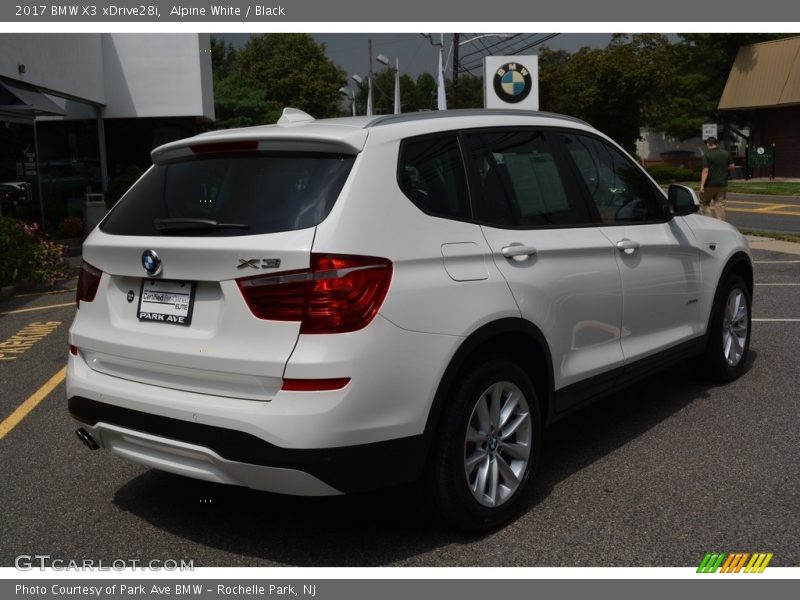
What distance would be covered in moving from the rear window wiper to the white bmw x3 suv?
0.01m

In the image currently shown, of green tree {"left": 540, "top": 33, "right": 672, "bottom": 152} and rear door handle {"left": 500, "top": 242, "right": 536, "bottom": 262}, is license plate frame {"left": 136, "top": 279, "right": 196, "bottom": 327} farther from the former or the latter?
green tree {"left": 540, "top": 33, "right": 672, "bottom": 152}

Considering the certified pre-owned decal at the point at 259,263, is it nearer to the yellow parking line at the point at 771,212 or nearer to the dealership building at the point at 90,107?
the dealership building at the point at 90,107

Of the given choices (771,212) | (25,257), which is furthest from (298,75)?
(25,257)

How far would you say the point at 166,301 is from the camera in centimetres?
384

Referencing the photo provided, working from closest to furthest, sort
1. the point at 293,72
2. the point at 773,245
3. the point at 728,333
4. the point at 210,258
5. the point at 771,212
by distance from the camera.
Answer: the point at 210,258 < the point at 728,333 < the point at 773,245 < the point at 771,212 < the point at 293,72

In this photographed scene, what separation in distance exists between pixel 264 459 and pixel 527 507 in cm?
153

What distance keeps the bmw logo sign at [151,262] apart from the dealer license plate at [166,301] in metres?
0.05

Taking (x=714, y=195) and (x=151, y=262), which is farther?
(x=714, y=195)

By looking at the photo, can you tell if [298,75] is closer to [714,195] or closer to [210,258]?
[714,195]

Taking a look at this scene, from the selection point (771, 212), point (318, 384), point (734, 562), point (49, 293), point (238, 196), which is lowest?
point (771, 212)

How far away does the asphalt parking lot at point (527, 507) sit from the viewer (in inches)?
156

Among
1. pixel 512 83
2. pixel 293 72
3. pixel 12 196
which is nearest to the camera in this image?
pixel 12 196

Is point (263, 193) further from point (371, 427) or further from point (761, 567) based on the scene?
point (761, 567)
